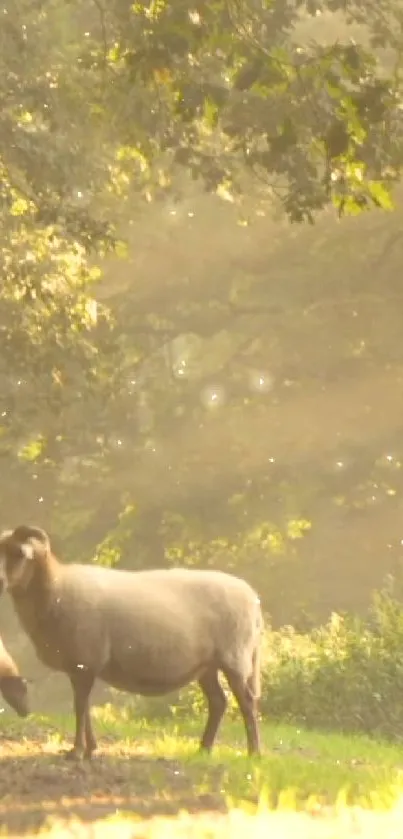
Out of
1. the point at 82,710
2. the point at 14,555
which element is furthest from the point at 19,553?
the point at 82,710

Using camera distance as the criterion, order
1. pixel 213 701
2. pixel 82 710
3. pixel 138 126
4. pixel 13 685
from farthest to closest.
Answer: pixel 13 685 < pixel 138 126 < pixel 213 701 < pixel 82 710

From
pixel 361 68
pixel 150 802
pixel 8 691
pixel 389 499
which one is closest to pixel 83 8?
pixel 8 691

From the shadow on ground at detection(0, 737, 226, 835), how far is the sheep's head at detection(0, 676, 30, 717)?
2036 millimetres

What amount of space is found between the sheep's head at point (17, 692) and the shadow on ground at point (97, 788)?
2.04 m

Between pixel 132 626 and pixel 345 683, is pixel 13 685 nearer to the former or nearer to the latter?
pixel 132 626

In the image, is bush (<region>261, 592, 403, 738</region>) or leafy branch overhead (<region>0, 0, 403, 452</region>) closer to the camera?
leafy branch overhead (<region>0, 0, 403, 452</region>)

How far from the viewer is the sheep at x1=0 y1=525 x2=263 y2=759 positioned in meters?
9.02

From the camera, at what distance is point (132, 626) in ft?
30.3

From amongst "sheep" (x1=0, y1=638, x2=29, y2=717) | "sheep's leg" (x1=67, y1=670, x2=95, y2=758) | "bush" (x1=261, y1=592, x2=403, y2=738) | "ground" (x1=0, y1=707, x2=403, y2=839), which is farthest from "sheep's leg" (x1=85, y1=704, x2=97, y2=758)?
"bush" (x1=261, y1=592, x2=403, y2=738)

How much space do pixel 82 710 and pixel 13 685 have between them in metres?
2.86

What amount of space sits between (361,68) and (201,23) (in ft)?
3.46

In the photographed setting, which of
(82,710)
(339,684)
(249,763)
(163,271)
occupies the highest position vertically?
(163,271)

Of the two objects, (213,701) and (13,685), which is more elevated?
(13,685)

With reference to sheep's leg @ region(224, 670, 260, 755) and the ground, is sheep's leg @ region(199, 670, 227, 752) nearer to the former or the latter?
the ground
